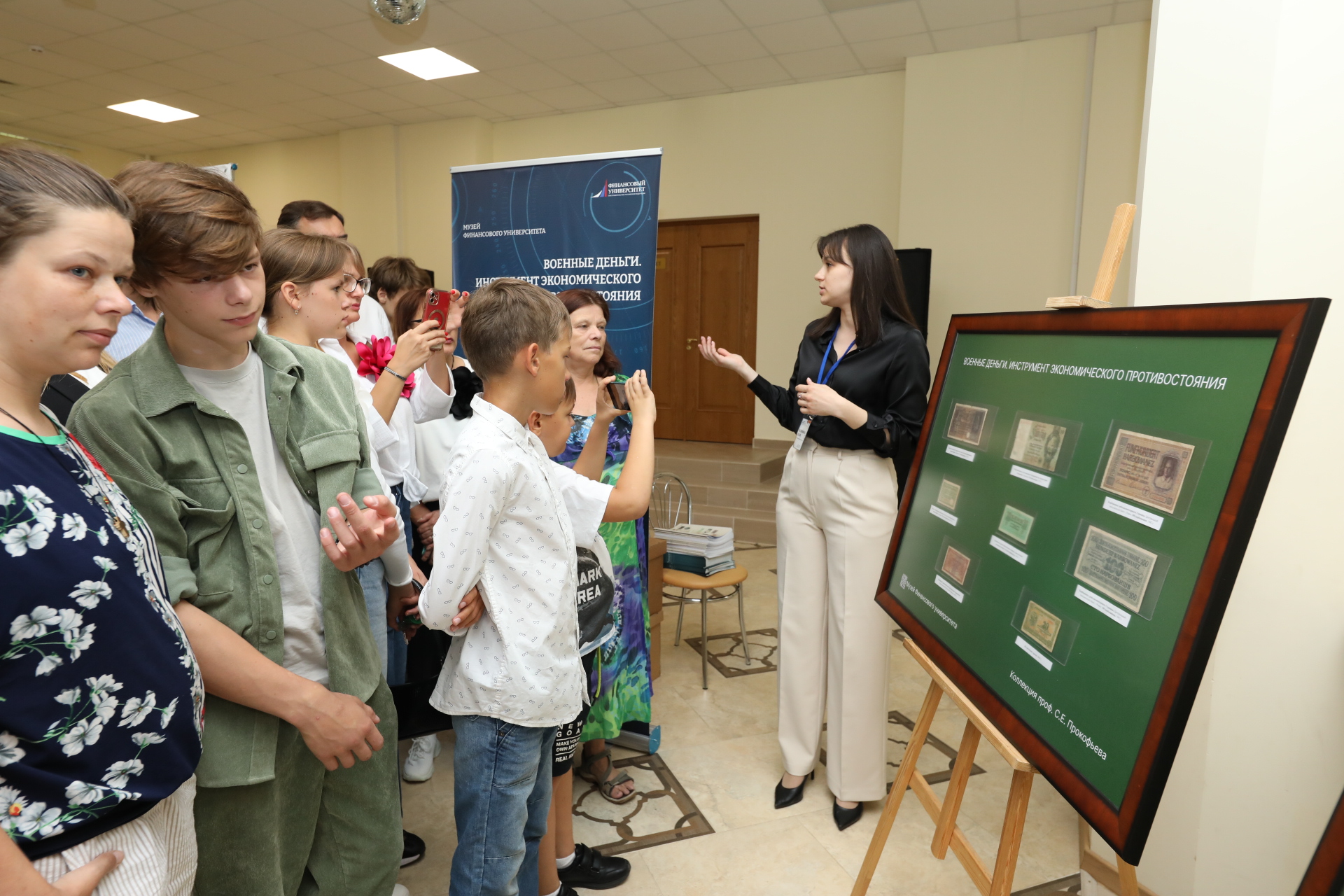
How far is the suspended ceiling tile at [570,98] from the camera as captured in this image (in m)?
6.96

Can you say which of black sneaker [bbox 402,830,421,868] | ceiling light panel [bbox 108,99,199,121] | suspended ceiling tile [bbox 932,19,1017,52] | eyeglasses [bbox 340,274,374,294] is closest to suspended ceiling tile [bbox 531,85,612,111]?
suspended ceiling tile [bbox 932,19,1017,52]

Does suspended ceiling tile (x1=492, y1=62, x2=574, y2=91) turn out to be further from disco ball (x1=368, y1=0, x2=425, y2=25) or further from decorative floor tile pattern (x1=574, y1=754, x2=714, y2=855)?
decorative floor tile pattern (x1=574, y1=754, x2=714, y2=855)

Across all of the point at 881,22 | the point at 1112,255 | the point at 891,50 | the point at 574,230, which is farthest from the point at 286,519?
the point at 891,50

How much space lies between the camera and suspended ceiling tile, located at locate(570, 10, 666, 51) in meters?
5.42

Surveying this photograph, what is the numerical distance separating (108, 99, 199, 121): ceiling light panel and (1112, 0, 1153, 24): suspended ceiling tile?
8391 mm

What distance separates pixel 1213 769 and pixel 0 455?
7.39ft

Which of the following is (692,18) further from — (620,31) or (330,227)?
(330,227)

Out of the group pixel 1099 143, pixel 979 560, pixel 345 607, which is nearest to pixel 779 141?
pixel 1099 143

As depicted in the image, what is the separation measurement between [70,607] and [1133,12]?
648 cm

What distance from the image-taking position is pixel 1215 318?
102cm

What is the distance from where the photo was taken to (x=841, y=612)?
2.30 meters

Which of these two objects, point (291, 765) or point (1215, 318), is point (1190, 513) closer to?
point (1215, 318)

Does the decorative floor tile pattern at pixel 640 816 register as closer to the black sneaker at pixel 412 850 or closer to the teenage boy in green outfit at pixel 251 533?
the black sneaker at pixel 412 850

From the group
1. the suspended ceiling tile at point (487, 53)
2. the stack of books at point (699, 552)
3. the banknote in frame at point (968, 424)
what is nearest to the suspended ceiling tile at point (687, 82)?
the suspended ceiling tile at point (487, 53)
